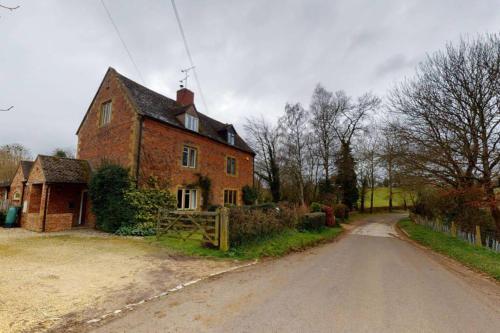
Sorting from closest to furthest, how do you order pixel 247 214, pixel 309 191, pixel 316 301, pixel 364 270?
1. pixel 316 301
2. pixel 364 270
3. pixel 247 214
4. pixel 309 191

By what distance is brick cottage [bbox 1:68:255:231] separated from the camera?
14531 mm

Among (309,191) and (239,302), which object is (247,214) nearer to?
(239,302)

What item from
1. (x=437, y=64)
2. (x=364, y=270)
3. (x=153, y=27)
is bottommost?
(x=364, y=270)

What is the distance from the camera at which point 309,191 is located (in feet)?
112

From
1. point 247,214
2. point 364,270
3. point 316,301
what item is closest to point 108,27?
point 247,214

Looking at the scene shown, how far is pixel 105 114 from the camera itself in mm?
17406

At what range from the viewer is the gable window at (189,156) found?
17.8 metres

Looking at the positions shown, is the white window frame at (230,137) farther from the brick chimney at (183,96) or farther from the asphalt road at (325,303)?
the asphalt road at (325,303)

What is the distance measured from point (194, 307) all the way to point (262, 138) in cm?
3145

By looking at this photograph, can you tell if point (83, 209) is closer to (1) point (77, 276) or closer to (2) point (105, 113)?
(2) point (105, 113)

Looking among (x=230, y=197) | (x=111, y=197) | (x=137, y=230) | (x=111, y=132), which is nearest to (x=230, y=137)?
(x=230, y=197)

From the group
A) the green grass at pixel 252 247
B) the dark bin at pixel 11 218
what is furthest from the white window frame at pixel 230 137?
the dark bin at pixel 11 218

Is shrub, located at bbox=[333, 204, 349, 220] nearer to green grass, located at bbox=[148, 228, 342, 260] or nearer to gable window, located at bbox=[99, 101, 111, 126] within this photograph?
green grass, located at bbox=[148, 228, 342, 260]

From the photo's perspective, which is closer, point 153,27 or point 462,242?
point 153,27
